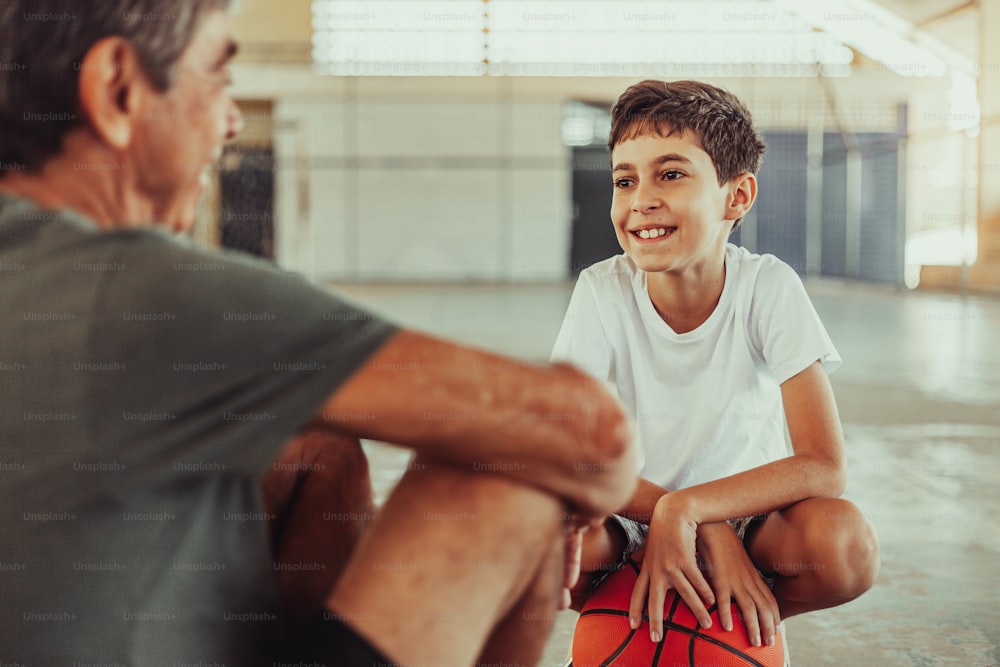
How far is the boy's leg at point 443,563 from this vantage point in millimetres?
900

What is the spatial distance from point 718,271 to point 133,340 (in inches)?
45.7

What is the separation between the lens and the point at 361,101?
52.4 feet

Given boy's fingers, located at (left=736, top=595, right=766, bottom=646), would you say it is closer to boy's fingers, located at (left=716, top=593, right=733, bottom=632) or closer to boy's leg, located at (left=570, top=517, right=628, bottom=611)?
boy's fingers, located at (left=716, top=593, right=733, bottom=632)

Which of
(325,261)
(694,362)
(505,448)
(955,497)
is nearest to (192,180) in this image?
(505,448)

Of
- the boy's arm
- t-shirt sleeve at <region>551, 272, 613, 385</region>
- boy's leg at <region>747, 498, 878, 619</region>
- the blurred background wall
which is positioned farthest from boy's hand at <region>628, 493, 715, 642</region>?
the blurred background wall

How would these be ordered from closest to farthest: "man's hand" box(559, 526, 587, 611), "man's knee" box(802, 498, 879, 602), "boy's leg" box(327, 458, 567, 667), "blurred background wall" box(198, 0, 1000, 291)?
"boy's leg" box(327, 458, 567, 667) < "man's hand" box(559, 526, 587, 611) < "man's knee" box(802, 498, 879, 602) < "blurred background wall" box(198, 0, 1000, 291)

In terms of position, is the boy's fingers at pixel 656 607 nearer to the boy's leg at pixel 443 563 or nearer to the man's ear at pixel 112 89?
the boy's leg at pixel 443 563

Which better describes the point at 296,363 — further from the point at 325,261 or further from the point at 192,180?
the point at 325,261

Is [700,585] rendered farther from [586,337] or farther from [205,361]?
[205,361]

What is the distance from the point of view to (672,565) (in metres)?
1.47

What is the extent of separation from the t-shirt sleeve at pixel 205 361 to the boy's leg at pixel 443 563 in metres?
0.16

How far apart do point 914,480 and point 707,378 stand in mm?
1741

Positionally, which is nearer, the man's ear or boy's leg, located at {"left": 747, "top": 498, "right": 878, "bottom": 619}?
the man's ear

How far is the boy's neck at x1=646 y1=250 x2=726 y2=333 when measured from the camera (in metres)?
1.72
